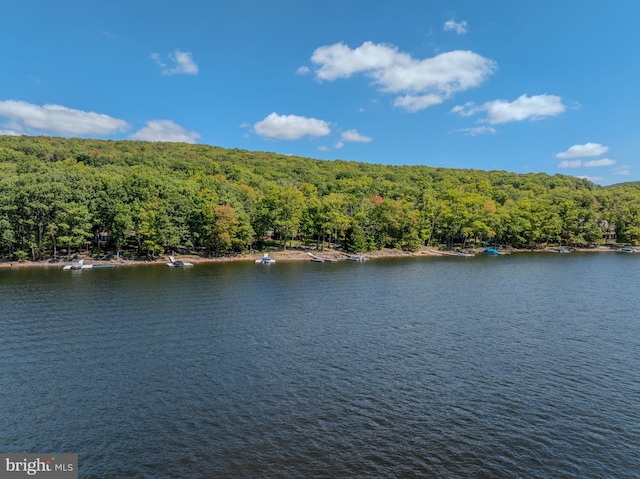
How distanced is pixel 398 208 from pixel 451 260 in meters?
28.8

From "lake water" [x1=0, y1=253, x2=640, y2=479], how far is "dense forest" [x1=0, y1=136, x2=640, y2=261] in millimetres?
45147

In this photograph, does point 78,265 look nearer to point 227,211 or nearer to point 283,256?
point 227,211

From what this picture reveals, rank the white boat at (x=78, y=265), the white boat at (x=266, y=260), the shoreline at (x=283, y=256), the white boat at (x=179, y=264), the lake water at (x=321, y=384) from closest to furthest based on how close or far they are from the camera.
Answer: the lake water at (x=321, y=384) < the white boat at (x=78, y=265) < the shoreline at (x=283, y=256) < the white boat at (x=179, y=264) < the white boat at (x=266, y=260)

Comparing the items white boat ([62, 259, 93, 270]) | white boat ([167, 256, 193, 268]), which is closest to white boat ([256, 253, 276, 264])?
white boat ([167, 256, 193, 268])

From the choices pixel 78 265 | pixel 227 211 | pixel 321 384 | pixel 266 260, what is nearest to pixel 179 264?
pixel 227 211

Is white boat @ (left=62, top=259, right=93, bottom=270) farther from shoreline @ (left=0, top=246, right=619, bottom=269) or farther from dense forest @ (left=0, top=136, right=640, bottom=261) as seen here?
dense forest @ (left=0, top=136, right=640, bottom=261)

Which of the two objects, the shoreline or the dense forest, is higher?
the dense forest

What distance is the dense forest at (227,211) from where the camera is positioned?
101 meters

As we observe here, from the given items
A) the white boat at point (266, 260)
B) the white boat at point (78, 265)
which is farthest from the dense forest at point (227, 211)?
the white boat at point (266, 260)

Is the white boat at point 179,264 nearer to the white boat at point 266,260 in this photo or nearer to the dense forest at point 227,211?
the dense forest at point 227,211

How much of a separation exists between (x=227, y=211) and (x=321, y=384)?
285 feet

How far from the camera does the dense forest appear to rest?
101 metres

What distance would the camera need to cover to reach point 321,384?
3172 centimetres

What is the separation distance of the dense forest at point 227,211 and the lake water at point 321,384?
45147 mm
